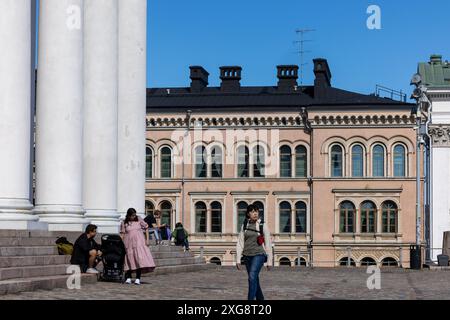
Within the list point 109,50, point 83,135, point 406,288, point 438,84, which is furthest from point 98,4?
point 438,84

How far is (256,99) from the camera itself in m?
94.6

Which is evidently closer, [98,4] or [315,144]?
[98,4]

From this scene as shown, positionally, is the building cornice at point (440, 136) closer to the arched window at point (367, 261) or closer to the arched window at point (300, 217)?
the arched window at point (300, 217)

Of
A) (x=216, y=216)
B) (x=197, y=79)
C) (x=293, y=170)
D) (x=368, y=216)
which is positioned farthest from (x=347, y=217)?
(x=197, y=79)

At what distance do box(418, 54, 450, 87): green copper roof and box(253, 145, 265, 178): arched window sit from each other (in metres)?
15.4

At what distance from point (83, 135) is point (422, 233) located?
215 feet

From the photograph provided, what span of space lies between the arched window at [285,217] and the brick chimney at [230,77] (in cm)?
1182

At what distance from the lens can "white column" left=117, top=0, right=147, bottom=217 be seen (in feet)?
112

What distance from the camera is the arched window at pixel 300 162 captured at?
91.8 metres

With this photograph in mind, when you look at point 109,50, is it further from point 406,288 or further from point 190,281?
point 406,288

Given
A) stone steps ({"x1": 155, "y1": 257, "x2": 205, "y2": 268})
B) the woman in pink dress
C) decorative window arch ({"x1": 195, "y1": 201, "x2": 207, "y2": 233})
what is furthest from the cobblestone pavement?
decorative window arch ({"x1": 195, "y1": 201, "x2": 207, "y2": 233})

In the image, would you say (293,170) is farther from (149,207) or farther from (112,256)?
(112,256)

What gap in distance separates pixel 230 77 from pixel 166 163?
1009cm

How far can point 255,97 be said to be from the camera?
312 feet
